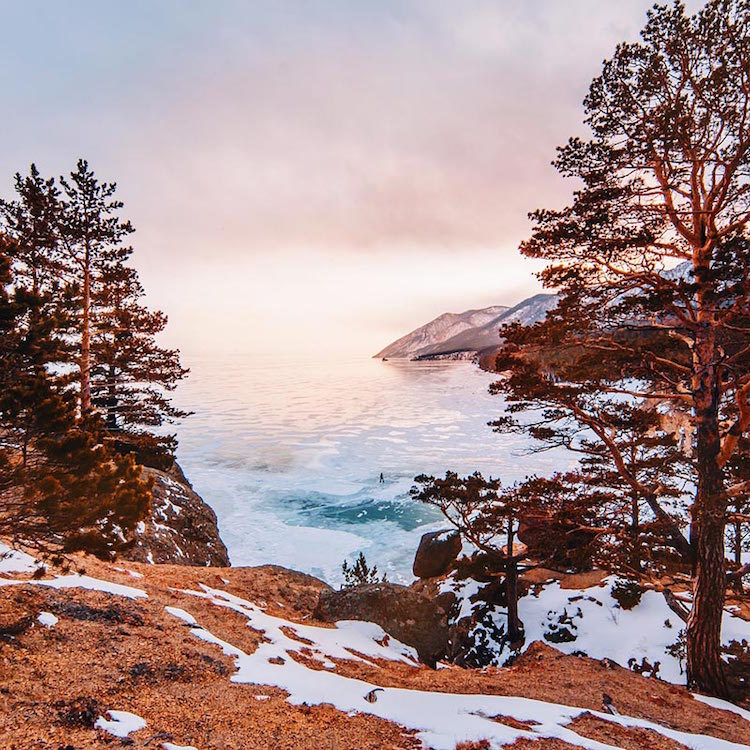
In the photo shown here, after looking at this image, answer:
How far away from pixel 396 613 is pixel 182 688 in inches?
258

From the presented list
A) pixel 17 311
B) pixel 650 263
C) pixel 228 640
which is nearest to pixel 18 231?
pixel 17 311

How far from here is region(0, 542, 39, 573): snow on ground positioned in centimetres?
697

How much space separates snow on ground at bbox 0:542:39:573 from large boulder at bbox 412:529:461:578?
600 inches

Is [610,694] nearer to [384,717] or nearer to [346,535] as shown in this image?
[384,717]

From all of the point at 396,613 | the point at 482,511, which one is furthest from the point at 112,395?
the point at 482,511

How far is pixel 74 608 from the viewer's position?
21.2ft

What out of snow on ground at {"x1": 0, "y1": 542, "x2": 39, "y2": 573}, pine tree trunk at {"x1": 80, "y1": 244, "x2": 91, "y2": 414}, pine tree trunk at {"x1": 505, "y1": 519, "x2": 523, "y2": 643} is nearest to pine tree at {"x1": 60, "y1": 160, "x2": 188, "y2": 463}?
pine tree trunk at {"x1": 80, "y1": 244, "x2": 91, "y2": 414}

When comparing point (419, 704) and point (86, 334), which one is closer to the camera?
point (419, 704)

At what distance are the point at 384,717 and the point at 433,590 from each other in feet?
42.5

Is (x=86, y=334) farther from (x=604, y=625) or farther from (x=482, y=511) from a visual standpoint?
(x=604, y=625)

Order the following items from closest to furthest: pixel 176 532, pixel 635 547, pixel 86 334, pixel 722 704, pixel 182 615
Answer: pixel 182 615 → pixel 722 704 → pixel 635 547 → pixel 86 334 → pixel 176 532

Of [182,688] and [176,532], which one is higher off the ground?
[182,688]

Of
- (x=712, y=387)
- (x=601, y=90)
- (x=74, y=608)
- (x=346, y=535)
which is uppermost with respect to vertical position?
(x=601, y=90)

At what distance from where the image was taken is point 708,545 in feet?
26.7
